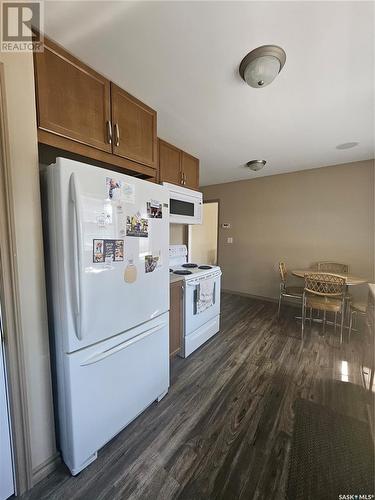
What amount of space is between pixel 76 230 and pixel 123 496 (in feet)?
4.65

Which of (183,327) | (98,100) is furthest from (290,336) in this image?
(98,100)

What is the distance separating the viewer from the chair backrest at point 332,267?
11.0 feet

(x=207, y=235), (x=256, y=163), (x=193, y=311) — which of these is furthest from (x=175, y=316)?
(x=207, y=235)

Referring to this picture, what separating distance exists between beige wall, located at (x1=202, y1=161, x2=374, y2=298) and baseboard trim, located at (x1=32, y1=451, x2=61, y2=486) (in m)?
3.81

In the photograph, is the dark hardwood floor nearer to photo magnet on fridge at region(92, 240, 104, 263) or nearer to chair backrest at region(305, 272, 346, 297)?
chair backrest at region(305, 272, 346, 297)

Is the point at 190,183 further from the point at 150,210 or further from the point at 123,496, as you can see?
the point at 123,496

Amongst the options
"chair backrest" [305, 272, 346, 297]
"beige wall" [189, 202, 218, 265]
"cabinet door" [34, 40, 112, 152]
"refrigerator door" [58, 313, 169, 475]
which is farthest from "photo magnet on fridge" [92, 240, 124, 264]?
"beige wall" [189, 202, 218, 265]

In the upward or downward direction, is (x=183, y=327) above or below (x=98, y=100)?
below

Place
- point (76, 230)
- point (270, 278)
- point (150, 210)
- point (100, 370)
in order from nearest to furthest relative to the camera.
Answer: point (76, 230)
point (100, 370)
point (150, 210)
point (270, 278)

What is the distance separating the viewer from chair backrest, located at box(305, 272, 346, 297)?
2.61 meters

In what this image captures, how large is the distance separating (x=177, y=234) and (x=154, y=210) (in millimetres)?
1696

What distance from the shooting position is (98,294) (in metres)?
1.14

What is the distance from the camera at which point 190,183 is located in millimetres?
2662

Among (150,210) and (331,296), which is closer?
(150,210)
